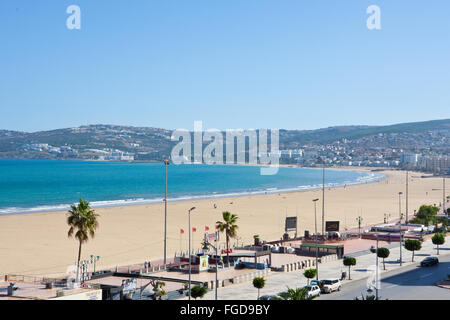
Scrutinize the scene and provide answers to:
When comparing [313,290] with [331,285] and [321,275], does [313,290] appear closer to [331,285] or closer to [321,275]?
[331,285]

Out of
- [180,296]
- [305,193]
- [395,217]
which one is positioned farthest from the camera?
[305,193]

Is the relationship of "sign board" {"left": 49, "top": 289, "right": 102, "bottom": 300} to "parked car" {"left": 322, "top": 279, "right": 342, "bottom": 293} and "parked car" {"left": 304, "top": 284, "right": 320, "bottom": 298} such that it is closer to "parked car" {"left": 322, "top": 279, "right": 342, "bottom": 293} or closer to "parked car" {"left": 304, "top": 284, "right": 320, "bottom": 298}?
"parked car" {"left": 304, "top": 284, "right": 320, "bottom": 298}

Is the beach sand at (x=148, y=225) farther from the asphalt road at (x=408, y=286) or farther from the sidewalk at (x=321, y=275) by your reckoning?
the asphalt road at (x=408, y=286)

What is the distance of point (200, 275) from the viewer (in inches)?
1150

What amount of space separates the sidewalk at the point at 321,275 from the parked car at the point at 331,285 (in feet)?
4.75

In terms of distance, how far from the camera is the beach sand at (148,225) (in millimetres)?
38781

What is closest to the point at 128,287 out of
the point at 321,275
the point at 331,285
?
the point at 331,285

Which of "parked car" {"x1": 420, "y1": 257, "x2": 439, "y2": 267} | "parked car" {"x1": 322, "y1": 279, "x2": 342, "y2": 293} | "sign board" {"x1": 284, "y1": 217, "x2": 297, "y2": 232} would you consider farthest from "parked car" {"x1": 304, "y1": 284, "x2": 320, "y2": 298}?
"sign board" {"x1": 284, "y1": 217, "x2": 297, "y2": 232}

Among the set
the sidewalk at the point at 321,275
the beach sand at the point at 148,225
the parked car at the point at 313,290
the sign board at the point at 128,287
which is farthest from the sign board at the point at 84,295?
the beach sand at the point at 148,225

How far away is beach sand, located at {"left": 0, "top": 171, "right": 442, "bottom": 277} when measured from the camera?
38781mm

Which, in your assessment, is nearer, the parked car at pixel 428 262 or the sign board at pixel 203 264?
the sign board at pixel 203 264
